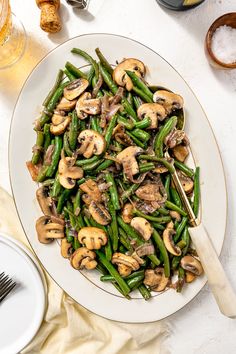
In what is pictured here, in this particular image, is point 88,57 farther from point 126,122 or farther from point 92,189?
point 92,189

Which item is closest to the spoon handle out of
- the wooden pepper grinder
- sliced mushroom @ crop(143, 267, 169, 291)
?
sliced mushroom @ crop(143, 267, 169, 291)

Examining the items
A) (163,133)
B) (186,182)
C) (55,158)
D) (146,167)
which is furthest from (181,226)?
(55,158)

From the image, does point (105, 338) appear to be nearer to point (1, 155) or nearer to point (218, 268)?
point (218, 268)

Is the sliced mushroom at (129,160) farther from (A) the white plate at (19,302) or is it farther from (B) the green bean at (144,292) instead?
(A) the white plate at (19,302)

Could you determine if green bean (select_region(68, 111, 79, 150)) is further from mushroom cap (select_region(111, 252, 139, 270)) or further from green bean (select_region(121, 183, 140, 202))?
mushroom cap (select_region(111, 252, 139, 270))

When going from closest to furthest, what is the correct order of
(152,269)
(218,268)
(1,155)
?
(218,268) → (152,269) → (1,155)

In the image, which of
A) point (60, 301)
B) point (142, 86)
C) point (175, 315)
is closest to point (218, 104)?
point (142, 86)

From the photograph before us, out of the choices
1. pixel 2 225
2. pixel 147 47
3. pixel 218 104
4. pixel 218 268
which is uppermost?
pixel 147 47
